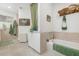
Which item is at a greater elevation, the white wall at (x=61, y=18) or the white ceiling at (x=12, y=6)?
the white ceiling at (x=12, y=6)

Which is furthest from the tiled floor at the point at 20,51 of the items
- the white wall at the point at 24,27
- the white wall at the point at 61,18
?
the white wall at the point at 61,18

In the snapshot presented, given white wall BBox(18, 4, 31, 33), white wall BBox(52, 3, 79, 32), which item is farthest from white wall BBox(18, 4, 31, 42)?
white wall BBox(52, 3, 79, 32)

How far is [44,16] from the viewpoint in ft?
6.99

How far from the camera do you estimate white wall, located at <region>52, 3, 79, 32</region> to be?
6.66 feet

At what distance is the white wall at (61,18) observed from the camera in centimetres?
203

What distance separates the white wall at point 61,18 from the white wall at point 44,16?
0.07m

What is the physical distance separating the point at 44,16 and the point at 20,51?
0.72 metres

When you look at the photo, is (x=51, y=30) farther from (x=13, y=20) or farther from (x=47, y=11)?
(x=13, y=20)

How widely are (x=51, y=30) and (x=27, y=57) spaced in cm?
61

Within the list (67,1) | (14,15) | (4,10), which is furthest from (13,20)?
(67,1)

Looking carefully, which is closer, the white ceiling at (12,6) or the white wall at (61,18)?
the white wall at (61,18)

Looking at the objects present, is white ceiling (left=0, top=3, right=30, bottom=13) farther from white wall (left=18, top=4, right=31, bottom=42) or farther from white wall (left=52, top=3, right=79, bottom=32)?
white wall (left=52, top=3, right=79, bottom=32)

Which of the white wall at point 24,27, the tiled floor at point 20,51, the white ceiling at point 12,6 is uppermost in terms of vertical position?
the white ceiling at point 12,6

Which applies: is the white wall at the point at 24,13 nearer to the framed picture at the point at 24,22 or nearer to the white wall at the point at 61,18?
the framed picture at the point at 24,22
